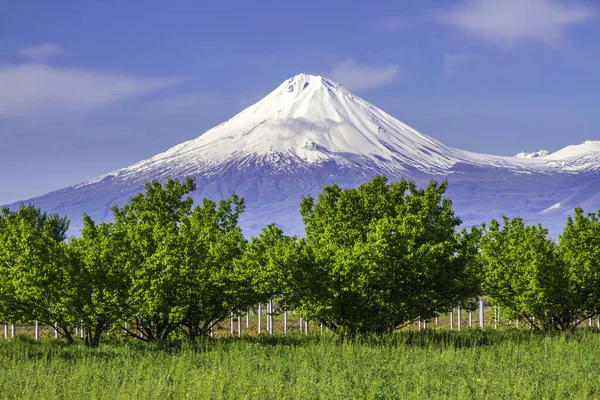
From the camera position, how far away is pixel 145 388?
14.5 metres

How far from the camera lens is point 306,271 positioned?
79.9 feet

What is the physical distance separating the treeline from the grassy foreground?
1.67 metres

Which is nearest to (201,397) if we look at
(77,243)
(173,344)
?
(173,344)

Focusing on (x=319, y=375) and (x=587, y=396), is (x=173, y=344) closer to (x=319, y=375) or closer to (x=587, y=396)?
(x=319, y=375)

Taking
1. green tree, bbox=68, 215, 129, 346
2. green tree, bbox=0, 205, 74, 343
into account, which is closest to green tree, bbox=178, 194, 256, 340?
green tree, bbox=68, 215, 129, 346

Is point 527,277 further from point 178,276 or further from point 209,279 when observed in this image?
point 178,276

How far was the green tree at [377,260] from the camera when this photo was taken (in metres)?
24.3

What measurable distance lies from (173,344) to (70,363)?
514cm

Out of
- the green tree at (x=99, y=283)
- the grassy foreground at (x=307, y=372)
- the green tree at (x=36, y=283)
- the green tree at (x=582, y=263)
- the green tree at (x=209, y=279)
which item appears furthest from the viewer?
the green tree at (x=582, y=263)

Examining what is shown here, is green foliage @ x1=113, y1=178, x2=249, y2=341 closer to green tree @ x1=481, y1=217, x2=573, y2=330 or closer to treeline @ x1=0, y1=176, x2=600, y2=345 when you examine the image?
treeline @ x1=0, y1=176, x2=600, y2=345

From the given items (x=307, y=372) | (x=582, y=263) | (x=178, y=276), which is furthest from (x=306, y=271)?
(x=582, y=263)

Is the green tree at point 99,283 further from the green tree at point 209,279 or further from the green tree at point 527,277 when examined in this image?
the green tree at point 527,277

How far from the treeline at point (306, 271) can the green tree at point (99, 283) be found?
4cm

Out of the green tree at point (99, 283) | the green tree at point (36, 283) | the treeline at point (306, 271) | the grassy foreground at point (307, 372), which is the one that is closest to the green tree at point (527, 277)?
the treeline at point (306, 271)
